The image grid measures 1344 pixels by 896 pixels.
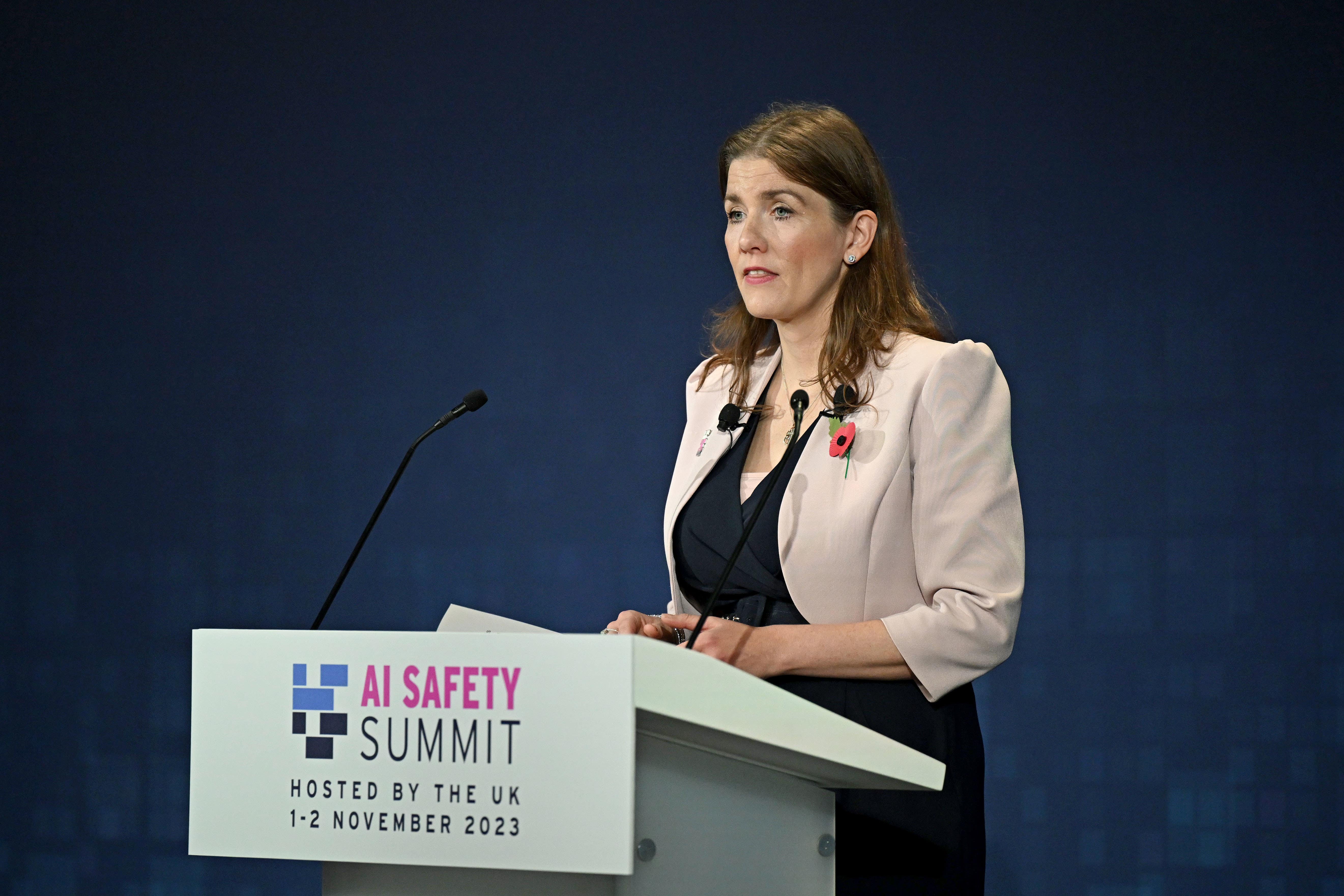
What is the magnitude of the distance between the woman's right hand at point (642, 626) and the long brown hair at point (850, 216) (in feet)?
1.24

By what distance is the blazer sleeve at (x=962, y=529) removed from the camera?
1.38 metres

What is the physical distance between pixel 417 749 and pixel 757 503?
0.70 metres

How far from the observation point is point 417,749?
98cm

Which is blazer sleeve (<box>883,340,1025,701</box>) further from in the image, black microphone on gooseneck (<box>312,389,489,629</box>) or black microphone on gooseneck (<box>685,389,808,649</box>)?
black microphone on gooseneck (<box>312,389,489,629</box>)

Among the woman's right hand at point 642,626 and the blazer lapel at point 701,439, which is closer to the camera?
the woman's right hand at point 642,626

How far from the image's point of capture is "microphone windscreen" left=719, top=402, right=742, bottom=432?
1.69 meters

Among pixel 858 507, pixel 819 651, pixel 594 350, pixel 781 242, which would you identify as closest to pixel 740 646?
pixel 819 651

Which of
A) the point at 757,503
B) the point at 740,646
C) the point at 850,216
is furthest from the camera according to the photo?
the point at 850,216

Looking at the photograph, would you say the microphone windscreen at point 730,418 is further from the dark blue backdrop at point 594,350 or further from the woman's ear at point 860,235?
the dark blue backdrop at point 594,350

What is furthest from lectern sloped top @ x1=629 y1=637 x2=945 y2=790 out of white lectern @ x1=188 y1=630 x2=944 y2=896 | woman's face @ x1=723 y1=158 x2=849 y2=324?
woman's face @ x1=723 y1=158 x2=849 y2=324

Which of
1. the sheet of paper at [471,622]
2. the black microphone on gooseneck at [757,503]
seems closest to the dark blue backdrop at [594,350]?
the black microphone on gooseneck at [757,503]

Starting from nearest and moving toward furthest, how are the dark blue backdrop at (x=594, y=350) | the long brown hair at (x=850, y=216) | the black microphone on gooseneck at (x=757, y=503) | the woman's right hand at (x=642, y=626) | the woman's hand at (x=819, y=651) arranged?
the black microphone on gooseneck at (x=757, y=503) → the woman's hand at (x=819, y=651) → the woman's right hand at (x=642, y=626) → the long brown hair at (x=850, y=216) → the dark blue backdrop at (x=594, y=350)

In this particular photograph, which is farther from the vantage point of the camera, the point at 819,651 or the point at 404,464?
the point at 404,464

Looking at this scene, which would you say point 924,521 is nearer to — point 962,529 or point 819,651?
point 962,529
